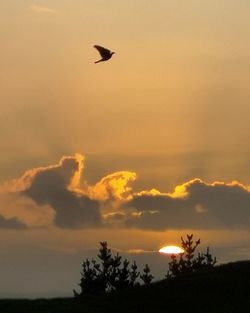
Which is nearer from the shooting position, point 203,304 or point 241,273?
point 203,304

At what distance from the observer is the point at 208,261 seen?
64625 mm

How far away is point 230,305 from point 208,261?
76.2 ft

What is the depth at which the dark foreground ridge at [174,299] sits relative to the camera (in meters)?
41.1

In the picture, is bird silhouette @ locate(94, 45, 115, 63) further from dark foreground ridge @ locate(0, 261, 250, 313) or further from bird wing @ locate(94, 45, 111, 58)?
dark foreground ridge @ locate(0, 261, 250, 313)

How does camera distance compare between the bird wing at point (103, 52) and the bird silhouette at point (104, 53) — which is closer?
the bird silhouette at point (104, 53)

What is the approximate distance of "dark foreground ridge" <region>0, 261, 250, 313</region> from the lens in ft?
135

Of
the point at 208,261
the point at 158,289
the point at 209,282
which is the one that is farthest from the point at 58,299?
the point at 208,261

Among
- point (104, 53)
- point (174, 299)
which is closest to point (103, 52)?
point (104, 53)

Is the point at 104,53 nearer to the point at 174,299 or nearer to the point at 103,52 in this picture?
the point at 103,52

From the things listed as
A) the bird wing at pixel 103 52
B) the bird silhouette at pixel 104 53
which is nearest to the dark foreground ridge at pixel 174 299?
the bird silhouette at pixel 104 53

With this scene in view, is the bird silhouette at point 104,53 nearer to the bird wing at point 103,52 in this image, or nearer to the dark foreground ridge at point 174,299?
the bird wing at point 103,52

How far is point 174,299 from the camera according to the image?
42.9 metres

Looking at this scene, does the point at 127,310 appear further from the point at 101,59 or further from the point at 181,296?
the point at 101,59

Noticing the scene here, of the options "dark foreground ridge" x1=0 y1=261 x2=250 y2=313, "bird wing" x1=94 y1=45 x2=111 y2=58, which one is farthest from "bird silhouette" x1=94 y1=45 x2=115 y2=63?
"dark foreground ridge" x1=0 y1=261 x2=250 y2=313
